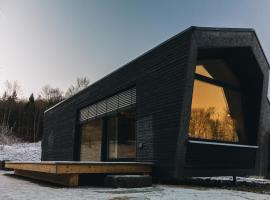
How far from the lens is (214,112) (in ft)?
30.4

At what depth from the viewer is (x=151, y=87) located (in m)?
8.87

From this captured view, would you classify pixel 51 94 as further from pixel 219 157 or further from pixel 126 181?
pixel 126 181

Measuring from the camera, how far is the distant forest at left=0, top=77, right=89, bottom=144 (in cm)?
3812

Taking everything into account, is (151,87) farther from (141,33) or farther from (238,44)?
(141,33)

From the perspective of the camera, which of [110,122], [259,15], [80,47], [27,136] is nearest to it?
[110,122]

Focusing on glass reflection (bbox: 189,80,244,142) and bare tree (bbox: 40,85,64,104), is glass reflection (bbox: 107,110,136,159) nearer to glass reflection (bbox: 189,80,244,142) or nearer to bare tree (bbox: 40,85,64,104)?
glass reflection (bbox: 189,80,244,142)

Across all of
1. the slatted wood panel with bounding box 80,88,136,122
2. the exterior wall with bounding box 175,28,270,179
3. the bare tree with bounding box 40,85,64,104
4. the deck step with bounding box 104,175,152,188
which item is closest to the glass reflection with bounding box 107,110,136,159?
the slatted wood panel with bounding box 80,88,136,122

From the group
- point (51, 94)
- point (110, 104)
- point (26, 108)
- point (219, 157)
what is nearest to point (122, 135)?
point (110, 104)

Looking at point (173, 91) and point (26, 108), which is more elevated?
point (26, 108)

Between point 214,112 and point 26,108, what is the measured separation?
3413 centimetres

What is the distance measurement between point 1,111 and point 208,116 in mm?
34635

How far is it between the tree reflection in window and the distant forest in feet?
90.3

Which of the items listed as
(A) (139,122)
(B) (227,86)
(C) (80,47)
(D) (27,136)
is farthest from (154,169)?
(D) (27,136)

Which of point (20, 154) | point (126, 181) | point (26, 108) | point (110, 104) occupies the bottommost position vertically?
point (20, 154)
